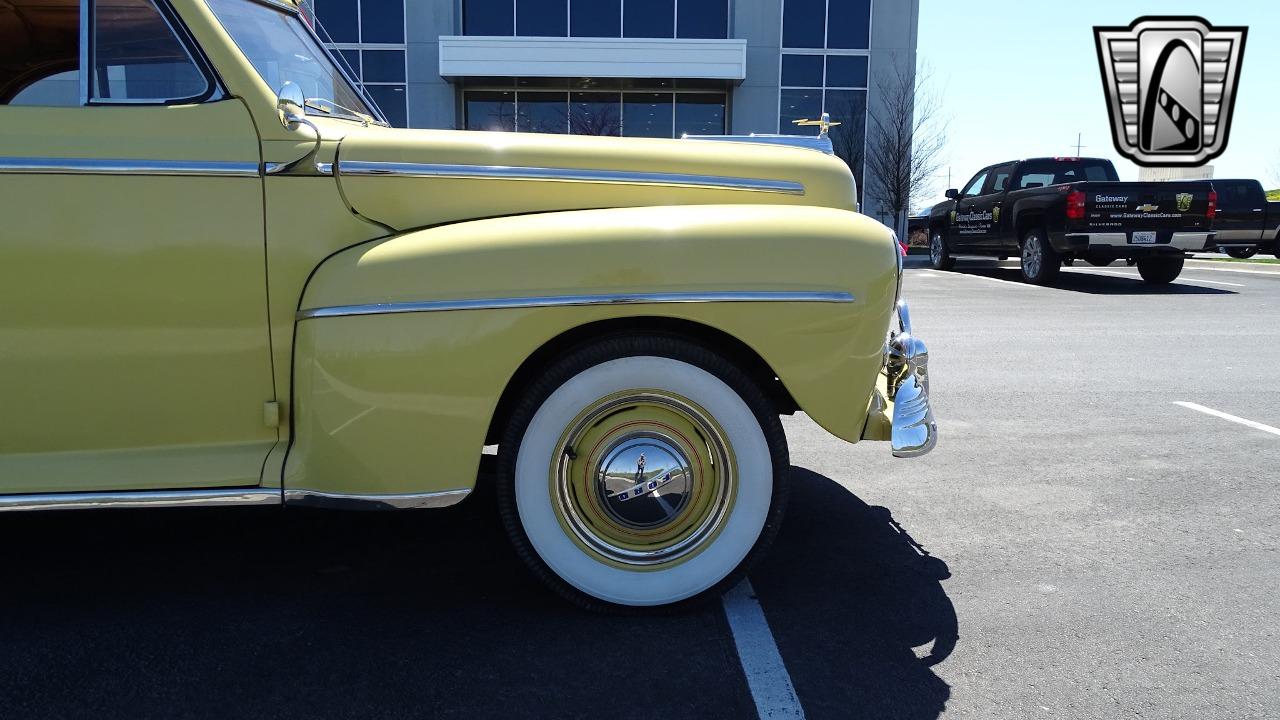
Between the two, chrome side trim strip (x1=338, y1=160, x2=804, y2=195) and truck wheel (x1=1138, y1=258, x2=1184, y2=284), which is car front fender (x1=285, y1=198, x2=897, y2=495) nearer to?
chrome side trim strip (x1=338, y1=160, x2=804, y2=195)

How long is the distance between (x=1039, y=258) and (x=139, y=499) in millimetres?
13388

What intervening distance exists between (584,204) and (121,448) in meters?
1.51

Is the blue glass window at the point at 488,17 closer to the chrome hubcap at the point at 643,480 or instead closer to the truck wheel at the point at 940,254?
the truck wheel at the point at 940,254

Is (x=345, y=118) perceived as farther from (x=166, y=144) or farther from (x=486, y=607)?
(x=486, y=607)

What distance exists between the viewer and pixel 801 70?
24875 mm

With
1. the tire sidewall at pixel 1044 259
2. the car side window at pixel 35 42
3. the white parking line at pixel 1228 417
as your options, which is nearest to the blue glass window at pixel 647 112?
the tire sidewall at pixel 1044 259

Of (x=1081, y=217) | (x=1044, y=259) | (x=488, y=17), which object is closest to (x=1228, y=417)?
(x=1081, y=217)

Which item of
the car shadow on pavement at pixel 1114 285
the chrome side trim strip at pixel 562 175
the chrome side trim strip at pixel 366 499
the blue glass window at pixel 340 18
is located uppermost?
the blue glass window at pixel 340 18

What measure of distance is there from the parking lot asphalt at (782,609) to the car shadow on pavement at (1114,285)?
9.07 metres

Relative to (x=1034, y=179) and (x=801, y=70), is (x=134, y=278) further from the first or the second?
(x=801, y=70)

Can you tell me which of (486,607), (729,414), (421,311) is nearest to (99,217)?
(421,311)

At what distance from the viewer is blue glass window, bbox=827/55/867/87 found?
24.9 metres

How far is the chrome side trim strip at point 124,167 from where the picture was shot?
2648mm

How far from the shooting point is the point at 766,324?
8.97 ft
